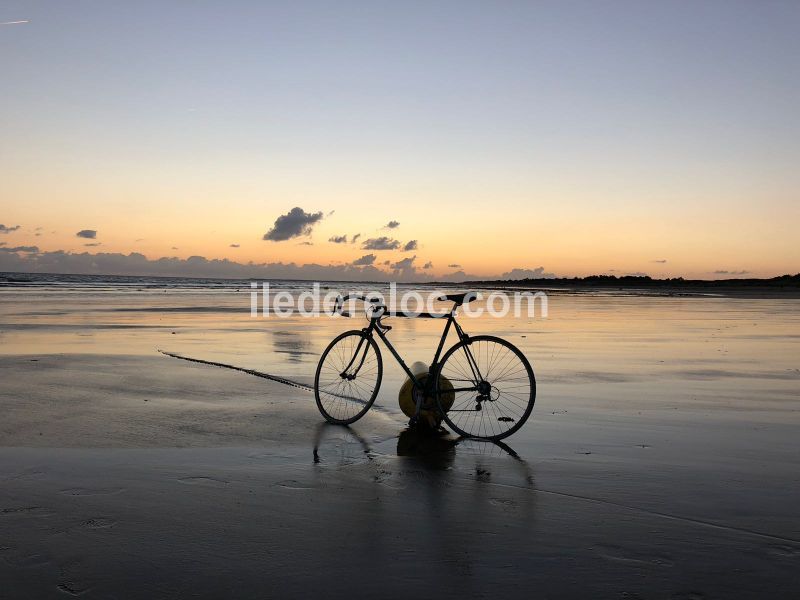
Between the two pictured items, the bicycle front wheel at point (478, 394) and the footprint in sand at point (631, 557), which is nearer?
the footprint in sand at point (631, 557)

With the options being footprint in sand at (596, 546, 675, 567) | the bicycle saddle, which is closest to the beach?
footprint in sand at (596, 546, 675, 567)

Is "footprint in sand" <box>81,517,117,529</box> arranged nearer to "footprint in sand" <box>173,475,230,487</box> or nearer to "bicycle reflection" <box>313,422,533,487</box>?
"footprint in sand" <box>173,475,230,487</box>

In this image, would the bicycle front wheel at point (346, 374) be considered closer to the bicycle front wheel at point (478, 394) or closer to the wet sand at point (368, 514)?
the wet sand at point (368, 514)

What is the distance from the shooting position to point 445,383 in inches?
293

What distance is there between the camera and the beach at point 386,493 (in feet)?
11.4

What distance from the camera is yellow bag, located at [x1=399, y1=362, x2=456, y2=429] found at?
7219 millimetres

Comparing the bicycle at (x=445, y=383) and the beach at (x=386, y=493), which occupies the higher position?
the bicycle at (x=445, y=383)

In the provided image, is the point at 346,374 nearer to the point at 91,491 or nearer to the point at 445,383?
the point at 445,383

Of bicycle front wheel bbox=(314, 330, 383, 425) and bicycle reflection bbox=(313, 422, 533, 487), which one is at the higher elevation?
bicycle front wheel bbox=(314, 330, 383, 425)

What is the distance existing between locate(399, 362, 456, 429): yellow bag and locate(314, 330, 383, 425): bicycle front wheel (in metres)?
0.39

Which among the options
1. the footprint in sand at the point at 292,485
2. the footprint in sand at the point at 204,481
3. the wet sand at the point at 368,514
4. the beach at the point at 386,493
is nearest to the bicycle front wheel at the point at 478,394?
the beach at the point at 386,493

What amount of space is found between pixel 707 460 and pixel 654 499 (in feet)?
4.53

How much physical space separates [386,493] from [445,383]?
8.67 ft

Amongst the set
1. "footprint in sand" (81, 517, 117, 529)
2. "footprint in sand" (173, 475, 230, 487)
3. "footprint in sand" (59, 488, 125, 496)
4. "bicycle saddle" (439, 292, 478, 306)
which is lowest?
"footprint in sand" (173, 475, 230, 487)
